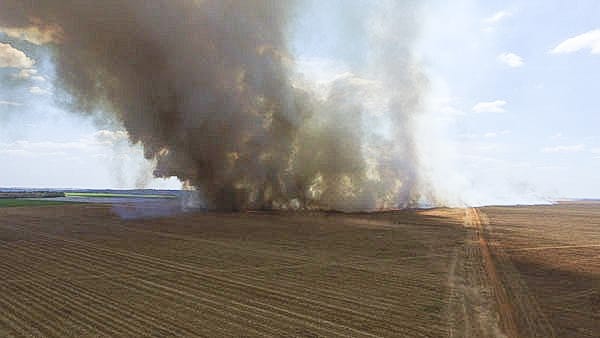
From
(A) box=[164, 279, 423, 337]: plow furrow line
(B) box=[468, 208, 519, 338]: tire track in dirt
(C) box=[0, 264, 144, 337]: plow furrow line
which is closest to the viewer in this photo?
(C) box=[0, 264, 144, 337]: plow furrow line

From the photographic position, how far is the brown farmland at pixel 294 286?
8258 millimetres

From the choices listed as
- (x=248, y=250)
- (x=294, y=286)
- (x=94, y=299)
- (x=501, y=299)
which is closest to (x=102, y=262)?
(x=94, y=299)

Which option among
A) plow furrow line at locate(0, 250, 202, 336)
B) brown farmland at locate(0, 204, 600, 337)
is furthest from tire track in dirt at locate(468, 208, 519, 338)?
plow furrow line at locate(0, 250, 202, 336)

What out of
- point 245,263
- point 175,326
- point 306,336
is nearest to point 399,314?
point 306,336

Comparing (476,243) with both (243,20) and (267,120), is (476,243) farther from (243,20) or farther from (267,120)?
(243,20)

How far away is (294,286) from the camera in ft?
37.2

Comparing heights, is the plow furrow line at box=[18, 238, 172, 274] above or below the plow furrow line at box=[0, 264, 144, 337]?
above

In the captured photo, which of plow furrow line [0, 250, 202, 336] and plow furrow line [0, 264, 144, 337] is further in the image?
plow furrow line [0, 250, 202, 336]

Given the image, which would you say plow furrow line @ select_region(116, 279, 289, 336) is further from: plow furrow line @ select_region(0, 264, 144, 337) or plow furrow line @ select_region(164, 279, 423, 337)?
plow furrow line @ select_region(0, 264, 144, 337)

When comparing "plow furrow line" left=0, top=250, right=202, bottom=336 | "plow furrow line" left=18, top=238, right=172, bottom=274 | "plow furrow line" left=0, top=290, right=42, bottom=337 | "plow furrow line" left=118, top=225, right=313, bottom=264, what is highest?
"plow furrow line" left=118, top=225, right=313, bottom=264

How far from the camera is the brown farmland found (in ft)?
27.1

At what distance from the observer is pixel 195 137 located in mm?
37625

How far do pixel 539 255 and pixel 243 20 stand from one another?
3054 cm

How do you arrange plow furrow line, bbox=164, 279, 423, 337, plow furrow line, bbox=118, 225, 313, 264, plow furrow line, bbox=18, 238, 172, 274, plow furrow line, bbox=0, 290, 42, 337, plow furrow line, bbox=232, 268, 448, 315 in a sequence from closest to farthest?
plow furrow line, bbox=0, 290, 42, 337, plow furrow line, bbox=164, 279, 423, 337, plow furrow line, bbox=232, 268, 448, 315, plow furrow line, bbox=18, 238, 172, 274, plow furrow line, bbox=118, 225, 313, 264
